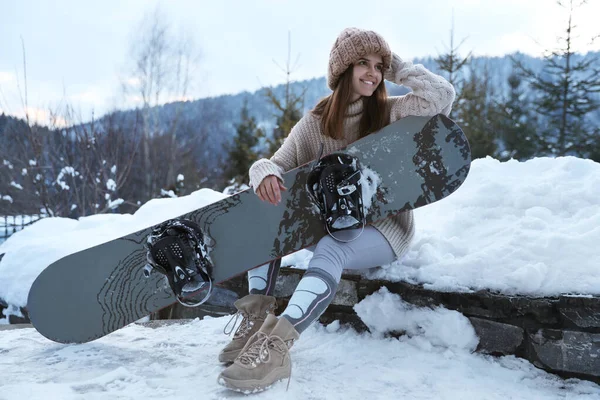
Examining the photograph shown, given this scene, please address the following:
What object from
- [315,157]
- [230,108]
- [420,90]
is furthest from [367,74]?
[230,108]

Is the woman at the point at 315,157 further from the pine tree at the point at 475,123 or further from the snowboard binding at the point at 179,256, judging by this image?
the pine tree at the point at 475,123

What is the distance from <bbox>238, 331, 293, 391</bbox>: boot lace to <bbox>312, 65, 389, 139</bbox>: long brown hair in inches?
34.6

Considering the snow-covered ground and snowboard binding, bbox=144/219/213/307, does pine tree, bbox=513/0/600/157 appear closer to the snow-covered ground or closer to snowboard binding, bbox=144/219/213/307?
the snow-covered ground

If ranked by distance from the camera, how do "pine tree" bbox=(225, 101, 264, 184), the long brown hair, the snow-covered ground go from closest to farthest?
the snow-covered ground, the long brown hair, "pine tree" bbox=(225, 101, 264, 184)

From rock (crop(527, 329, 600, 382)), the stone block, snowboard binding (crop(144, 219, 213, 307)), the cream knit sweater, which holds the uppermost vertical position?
the cream knit sweater

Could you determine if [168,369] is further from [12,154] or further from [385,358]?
[12,154]

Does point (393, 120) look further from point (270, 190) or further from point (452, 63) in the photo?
point (452, 63)

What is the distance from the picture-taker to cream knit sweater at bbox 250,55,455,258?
1665mm

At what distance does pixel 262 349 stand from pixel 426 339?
2.24 ft

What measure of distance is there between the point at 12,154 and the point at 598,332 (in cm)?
637

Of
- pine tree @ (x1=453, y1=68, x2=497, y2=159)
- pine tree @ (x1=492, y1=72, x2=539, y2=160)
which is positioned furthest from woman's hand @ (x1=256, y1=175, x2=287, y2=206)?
pine tree @ (x1=492, y1=72, x2=539, y2=160)

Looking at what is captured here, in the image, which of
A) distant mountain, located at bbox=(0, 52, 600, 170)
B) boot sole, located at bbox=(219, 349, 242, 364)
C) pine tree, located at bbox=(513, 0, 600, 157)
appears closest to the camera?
boot sole, located at bbox=(219, 349, 242, 364)

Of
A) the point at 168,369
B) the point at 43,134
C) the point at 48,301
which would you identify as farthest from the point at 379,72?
the point at 43,134

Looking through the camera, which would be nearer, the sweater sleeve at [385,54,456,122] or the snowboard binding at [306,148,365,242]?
the snowboard binding at [306,148,365,242]
